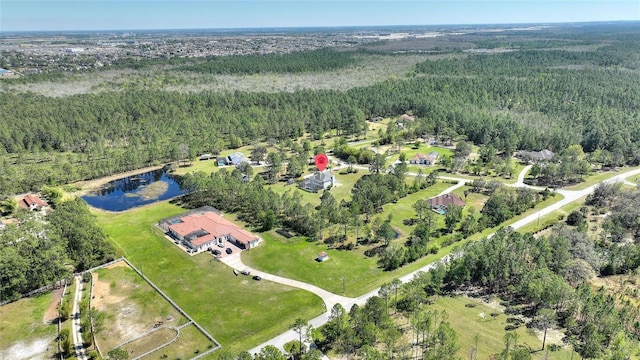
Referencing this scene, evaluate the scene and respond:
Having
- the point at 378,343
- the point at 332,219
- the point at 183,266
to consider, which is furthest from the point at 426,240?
the point at 183,266

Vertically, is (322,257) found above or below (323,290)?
above

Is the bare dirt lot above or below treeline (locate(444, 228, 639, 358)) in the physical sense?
below

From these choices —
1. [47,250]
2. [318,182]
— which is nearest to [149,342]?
[47,250]

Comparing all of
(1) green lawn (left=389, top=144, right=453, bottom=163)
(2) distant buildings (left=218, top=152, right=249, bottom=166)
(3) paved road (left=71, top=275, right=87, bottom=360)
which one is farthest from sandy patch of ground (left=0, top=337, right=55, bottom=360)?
(1) green lawn (left=389, top=144, right=453, bottom=163)

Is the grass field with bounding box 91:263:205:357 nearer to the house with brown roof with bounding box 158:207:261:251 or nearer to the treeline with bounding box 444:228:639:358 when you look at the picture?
the house with brown roof with bounding box 158:207:261:251

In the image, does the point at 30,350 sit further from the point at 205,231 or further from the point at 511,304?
the point at 511,304

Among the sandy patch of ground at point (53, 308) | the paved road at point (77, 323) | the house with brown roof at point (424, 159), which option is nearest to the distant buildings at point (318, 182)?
the house with brown roof at point (424, 159)
